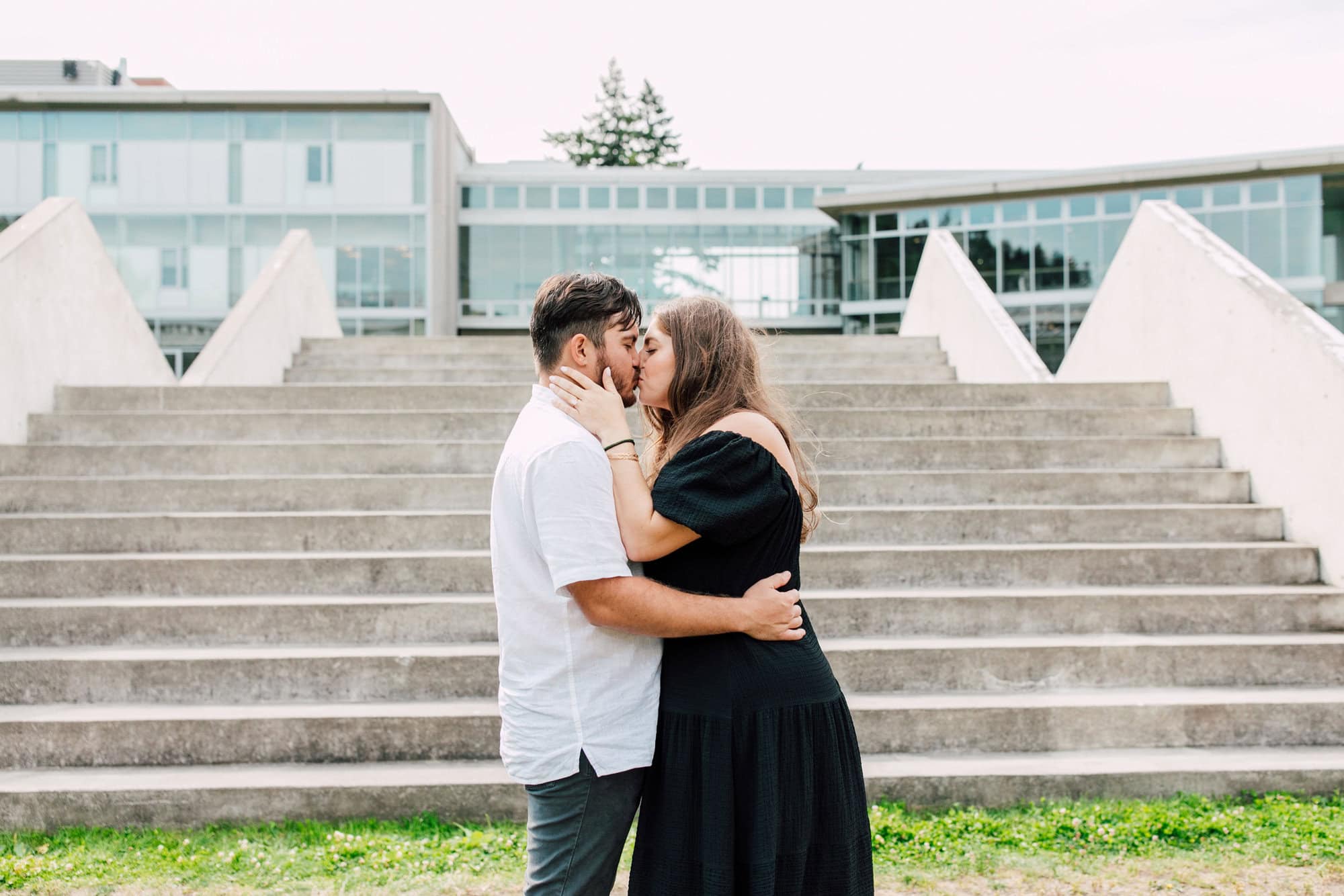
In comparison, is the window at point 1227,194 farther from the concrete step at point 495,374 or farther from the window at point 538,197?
the concrete step at point 495,374

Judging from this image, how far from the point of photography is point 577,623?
6.81 ft

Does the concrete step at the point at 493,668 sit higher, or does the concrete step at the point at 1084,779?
the concrete step at the point at 493,668

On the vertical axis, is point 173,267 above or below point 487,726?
above

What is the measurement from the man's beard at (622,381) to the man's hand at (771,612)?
53 cm

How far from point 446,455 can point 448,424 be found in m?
0.42

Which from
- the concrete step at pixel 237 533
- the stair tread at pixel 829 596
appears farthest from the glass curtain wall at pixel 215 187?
the stair tread at pixel 829 596

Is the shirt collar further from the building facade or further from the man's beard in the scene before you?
the building facade

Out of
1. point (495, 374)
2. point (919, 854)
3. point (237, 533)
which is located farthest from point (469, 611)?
point (495, 374)

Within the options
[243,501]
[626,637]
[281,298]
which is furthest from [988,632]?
[281,298]

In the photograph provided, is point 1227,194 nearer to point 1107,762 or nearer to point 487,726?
point 1107,762

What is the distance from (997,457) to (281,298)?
6429 millimetres

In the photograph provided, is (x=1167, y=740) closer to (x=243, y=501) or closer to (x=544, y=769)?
(x=544, y=769)

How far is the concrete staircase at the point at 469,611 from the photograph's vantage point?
13.1 ft

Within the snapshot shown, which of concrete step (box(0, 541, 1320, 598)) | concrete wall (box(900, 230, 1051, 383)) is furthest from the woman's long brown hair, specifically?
concrete wall (box(900, 230, 1051, 383))
